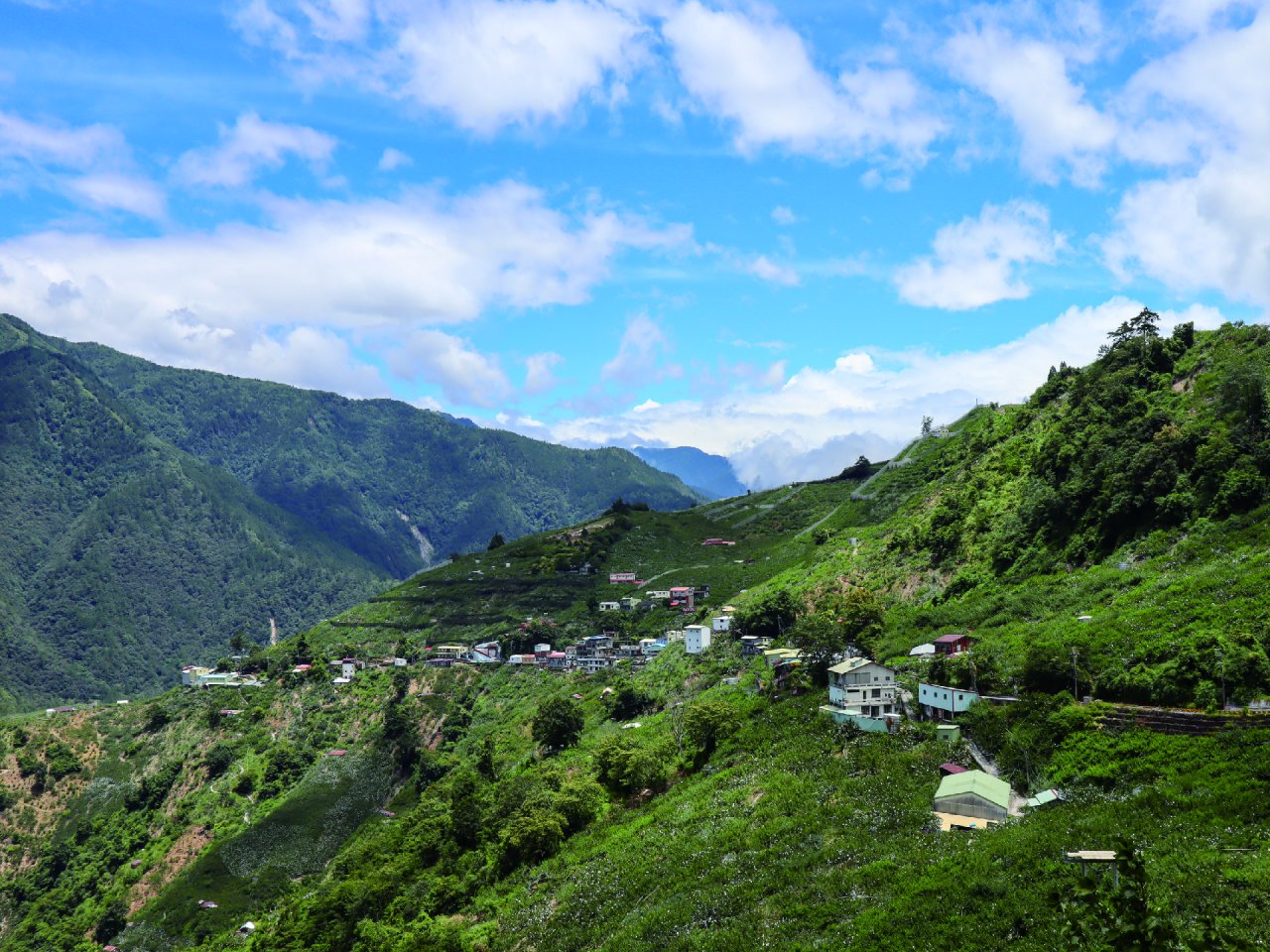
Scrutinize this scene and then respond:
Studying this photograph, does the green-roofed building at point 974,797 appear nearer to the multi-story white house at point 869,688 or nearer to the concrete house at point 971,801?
the concrete house at point 971,801

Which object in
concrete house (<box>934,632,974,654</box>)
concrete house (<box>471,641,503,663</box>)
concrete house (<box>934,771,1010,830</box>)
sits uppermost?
concrete house (<box>934,632,974,654</box>)

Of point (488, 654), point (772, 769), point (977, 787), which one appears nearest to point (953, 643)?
point (772, 769)

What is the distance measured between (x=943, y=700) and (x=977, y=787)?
11.0 meters

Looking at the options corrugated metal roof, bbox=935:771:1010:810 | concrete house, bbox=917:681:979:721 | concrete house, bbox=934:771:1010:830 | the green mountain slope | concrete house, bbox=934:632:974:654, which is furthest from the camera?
concrete house, bbox=934:632:974:654

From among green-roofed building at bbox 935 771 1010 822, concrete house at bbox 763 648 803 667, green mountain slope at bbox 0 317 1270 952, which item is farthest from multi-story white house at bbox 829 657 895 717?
concrete house at bbox 763 648 803 667

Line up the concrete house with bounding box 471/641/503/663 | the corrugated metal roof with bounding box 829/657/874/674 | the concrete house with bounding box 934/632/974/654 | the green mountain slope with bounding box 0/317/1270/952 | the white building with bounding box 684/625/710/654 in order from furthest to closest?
the concrete house with bounding box 471/641/503/663, the white building with bounding box 684/625/710/654, the concrete house with bounding box 934/632/974/654, the corrugated metal roof with bounding box 829/657/874/674, the green mountain slope with bounding box 0/317/1270/952

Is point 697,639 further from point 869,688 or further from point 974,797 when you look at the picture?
point 974,797

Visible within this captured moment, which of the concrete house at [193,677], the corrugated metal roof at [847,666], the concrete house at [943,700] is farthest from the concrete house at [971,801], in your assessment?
the concrete house at [193,677]

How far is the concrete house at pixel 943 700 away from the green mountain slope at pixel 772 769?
1.31 meters

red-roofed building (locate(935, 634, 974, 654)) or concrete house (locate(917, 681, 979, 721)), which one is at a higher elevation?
red-roofed building (locate(935, 634, 974, 654))

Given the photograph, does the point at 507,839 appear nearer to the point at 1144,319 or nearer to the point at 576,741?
the point at 576,741

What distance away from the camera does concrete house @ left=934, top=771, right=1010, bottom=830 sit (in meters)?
34.8

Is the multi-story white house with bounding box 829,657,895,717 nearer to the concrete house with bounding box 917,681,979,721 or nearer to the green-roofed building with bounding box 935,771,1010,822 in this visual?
the concrete house with bounding box 917,681,979,721

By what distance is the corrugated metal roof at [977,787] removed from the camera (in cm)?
3522
